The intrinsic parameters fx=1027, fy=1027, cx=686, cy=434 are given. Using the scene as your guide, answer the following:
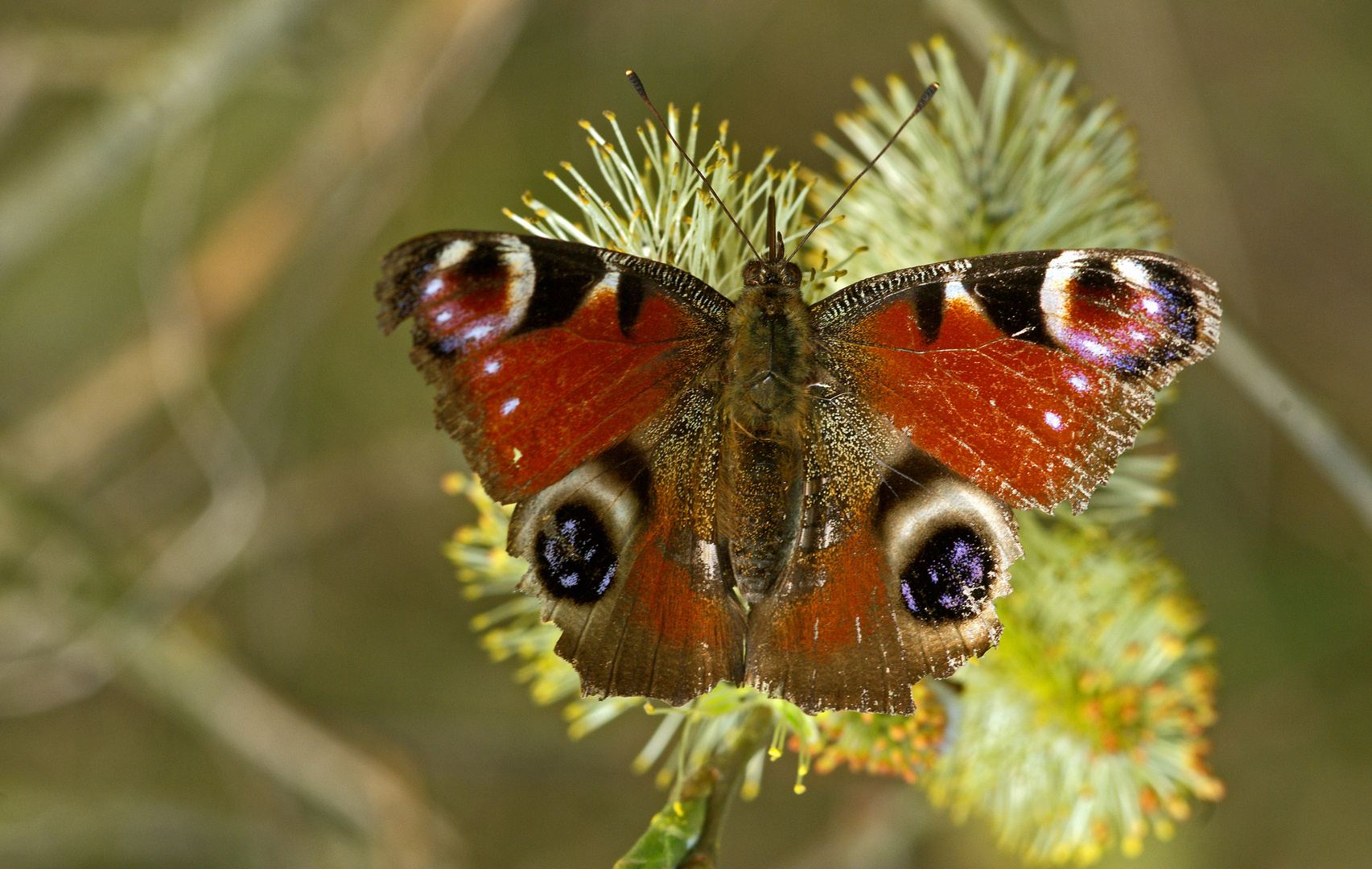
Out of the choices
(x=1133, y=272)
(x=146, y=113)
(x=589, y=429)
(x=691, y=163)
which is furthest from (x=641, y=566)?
(x=146, y=113)

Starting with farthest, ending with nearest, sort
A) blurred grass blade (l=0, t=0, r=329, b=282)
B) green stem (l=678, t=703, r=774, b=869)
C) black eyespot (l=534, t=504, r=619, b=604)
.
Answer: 1. blurred grass blade (l=0, t=0, r=329, b=282)
2. black eyespot (l=534, t=504, r=619, b=604)
3. green stem (l=678, t=703, r=774, b=869)

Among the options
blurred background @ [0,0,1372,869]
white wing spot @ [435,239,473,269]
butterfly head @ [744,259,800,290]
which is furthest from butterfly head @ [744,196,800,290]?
blurred background @ [0,0,1372,869]

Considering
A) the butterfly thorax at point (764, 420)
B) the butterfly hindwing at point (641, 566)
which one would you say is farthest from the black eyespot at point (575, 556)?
the butterfly thorax at point (764, 420)

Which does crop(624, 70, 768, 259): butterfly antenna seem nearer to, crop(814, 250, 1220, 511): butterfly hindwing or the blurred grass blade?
crop(814, 250, 1220, 511): butterfly hindwing

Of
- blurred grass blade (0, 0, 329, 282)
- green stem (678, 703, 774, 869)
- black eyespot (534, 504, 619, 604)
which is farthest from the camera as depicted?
blurred grass blade (0, 0, 329, 282)

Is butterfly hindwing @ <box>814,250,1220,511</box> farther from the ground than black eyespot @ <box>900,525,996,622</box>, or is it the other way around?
butterfly hindwing @ <box>814,250,1220,511</box>

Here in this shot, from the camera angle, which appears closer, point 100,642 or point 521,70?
point 100,642

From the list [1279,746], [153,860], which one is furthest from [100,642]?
[1279,746]

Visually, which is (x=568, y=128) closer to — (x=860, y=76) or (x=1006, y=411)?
(x=860, y=76)
